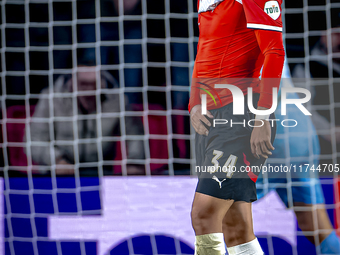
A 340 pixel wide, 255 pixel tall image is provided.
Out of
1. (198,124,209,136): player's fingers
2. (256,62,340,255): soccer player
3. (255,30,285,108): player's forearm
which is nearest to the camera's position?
(255,30,285,108): player's forearm

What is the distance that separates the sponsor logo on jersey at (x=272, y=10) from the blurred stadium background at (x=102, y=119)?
65cm

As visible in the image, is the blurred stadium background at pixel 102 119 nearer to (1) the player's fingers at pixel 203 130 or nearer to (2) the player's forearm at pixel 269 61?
(1) the player's fingers at pixel 203 130

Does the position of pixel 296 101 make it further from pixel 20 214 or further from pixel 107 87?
pixel 20 214

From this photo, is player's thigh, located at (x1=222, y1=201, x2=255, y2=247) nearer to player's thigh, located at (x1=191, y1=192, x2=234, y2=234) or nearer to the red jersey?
player's thigh, located at (x1=191, y1=192, x2=234, y2=234)

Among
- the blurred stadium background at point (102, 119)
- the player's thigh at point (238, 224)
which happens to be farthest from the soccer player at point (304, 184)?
the player's thigh at point (238, 224)

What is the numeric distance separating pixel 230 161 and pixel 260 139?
109mm

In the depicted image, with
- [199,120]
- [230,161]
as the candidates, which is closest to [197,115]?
[199,120]

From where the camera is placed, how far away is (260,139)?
3.24 feet

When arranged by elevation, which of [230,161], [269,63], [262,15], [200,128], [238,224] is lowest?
[238,224]

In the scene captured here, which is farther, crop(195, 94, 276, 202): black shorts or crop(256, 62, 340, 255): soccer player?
crop(256, 62, 340, 255): soccer player

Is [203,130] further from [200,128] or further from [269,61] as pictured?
[269,61]

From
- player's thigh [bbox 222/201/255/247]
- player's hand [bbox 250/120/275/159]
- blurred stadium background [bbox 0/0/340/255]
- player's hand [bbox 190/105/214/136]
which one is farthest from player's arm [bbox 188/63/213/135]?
blurred stadium background [bbox 0/0/340/255]

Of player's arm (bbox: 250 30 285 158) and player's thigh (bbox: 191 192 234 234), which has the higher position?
player's arm (bbox: 250 30 285 158)

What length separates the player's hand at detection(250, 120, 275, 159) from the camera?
3.25 feet
